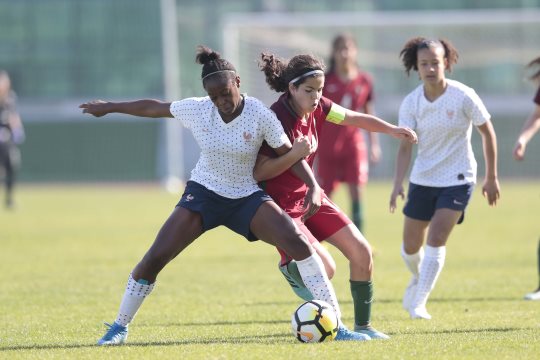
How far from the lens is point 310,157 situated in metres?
7.58

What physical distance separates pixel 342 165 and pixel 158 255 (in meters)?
6.97

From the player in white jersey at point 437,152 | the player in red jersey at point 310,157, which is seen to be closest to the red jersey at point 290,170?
the player in red jersey at point 310,157

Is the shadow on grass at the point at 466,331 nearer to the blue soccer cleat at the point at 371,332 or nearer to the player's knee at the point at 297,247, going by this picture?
the blue soccer cleat at the point at 371,332

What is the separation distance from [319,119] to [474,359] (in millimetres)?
2065

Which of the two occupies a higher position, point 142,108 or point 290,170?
point 142,108

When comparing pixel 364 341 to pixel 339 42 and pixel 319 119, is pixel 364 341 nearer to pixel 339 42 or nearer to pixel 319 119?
pixel 319 119

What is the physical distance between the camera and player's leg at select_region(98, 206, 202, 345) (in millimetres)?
7070

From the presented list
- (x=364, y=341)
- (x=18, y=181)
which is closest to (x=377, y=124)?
(x=364, y=341)

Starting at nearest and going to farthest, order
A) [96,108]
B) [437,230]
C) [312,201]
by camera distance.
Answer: [312,201], [96,108], [437,230]

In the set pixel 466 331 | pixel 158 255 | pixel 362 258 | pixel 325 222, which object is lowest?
pixel 466 331

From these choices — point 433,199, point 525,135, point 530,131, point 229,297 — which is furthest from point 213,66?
point 229,297

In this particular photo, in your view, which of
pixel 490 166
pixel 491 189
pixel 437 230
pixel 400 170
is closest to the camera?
pixel 491 189

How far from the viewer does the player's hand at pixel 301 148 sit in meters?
6.89

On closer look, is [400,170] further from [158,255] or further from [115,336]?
[115,336]
